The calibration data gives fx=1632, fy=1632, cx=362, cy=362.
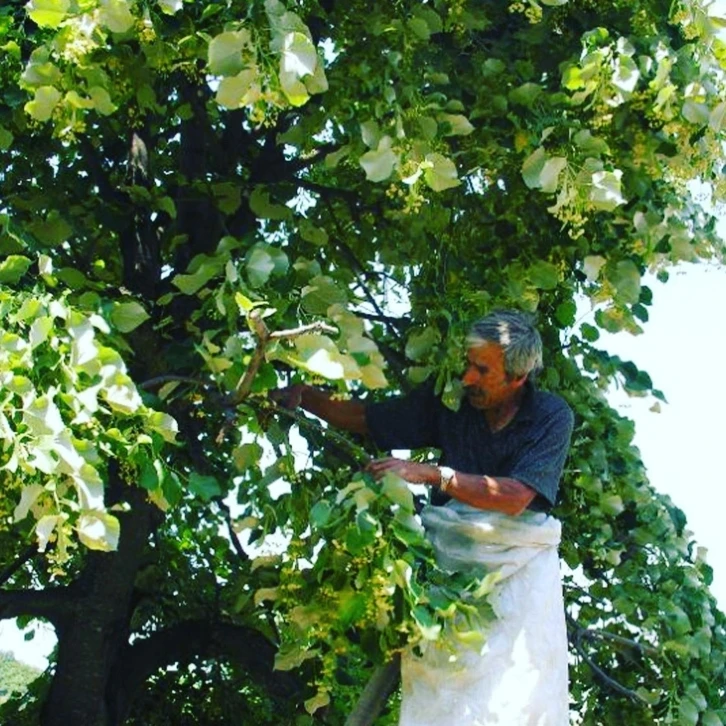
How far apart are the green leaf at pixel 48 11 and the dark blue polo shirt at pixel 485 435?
4.38 ft

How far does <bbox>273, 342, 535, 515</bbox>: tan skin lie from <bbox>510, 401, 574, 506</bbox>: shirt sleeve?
40 millimetres

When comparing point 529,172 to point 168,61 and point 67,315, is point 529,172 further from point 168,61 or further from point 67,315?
point 67,315

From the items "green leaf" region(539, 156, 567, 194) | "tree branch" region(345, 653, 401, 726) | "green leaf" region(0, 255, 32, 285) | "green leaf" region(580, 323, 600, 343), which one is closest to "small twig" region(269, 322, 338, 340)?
"green leaf" region(0, 255, 32, 285)

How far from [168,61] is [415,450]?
1385 millimetres

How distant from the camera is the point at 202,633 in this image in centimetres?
564

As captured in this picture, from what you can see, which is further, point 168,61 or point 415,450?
point 415,450

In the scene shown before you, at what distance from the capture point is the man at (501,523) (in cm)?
396

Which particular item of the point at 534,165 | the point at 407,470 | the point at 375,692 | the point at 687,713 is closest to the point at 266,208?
the point at 534,165

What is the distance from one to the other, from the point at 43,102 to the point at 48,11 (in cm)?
25

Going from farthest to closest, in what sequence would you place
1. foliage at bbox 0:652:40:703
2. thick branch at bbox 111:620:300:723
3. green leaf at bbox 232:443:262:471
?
foliage at bbox 0:652:40:703
thick branch at bbox 111:620:300:723
green leaf at bbox 232:443:262:471

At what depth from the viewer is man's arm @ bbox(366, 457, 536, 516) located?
12.7 ft

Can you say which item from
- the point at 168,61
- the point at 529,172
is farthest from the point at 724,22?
the point at 168,61

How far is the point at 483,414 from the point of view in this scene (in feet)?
14.1

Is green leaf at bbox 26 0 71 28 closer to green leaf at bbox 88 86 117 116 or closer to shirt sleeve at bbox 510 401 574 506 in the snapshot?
green leaf at bbox 88 86 117 116
